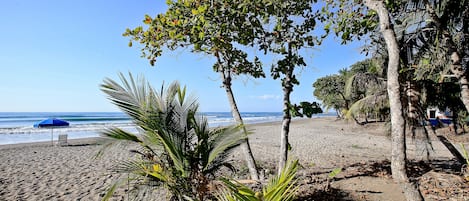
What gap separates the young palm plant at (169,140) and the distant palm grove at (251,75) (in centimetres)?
1

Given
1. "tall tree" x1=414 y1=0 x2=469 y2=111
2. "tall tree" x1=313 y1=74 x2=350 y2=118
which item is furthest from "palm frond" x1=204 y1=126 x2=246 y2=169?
"tall tree" x1=313 y1=74 x2=350 y2=118

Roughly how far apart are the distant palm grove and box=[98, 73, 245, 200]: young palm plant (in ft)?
0.04

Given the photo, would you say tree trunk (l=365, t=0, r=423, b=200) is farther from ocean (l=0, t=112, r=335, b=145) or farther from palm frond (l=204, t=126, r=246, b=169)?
ocean (l=0, t=112, r=335, b=145)

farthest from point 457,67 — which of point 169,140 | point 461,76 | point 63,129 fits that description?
point 63,129

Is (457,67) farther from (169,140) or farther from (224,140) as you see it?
(169,140)

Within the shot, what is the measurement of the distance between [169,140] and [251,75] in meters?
3.24

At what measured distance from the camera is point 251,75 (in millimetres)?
5996

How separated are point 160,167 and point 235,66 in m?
3.34

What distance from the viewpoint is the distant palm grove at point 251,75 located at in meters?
3.01

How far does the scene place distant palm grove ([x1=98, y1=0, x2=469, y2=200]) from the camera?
9.88 ft

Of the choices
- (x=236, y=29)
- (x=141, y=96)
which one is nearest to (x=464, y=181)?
(x=236, y=29)

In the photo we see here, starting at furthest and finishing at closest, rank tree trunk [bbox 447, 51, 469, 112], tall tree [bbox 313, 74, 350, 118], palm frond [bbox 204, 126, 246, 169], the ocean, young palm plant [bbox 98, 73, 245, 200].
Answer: tall tree [bbox 313, 74, 350, 118]
the ocean
tree trunk [bbox 447, 51, 469, 112]
palm frond [bbox 204, 126, 246, 169]
young palm plant [bbox 98, 73, 245, 200]

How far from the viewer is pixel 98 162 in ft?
30.1

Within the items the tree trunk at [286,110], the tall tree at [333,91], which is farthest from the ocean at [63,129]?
the tall tree at [333,91]
